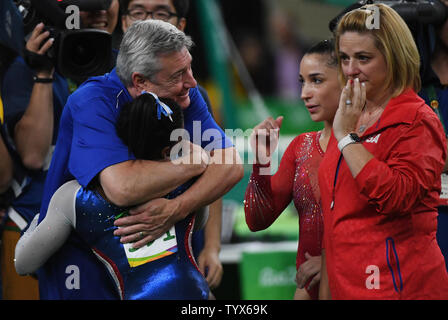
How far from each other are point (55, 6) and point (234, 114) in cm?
340

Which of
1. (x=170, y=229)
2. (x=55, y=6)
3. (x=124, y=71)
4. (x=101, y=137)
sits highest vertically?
(x=55, y=6)

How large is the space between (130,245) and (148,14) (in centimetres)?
129

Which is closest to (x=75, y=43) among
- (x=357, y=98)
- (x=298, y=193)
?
(x=298, y=193)

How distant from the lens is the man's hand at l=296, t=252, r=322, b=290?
2.51 m

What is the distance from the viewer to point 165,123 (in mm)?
2014

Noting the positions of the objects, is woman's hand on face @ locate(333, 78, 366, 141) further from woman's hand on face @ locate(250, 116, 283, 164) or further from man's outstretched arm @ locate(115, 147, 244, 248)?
Result: man's outstretched arm @ locate(115, 147, 244, 248)

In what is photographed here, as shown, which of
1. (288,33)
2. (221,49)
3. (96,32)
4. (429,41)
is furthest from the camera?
(288,33)

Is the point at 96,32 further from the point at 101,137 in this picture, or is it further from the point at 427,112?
the point at 427,112

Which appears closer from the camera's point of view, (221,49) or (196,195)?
(196,195)

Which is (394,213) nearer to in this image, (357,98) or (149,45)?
(357,98)

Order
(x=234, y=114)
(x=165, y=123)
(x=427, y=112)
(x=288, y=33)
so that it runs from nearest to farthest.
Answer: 1. (x=165, y=123)
2. (x=427, y=112)
3. (x=234, y=114)
4. (x=288, y=33)

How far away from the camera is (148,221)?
2090mm

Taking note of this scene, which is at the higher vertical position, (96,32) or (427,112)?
(96,32)

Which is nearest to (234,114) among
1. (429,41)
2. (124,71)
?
(429,41)
